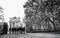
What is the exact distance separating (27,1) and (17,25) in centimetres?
454

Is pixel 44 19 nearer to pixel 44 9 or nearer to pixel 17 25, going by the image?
pixel 44 9

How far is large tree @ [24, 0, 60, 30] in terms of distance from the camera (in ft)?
32.5

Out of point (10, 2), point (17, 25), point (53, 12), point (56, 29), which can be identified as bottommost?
point (56, 29)

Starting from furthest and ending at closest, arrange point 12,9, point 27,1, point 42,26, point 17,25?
point 27,1 < point 42,26 < point 12,9 < point 17,25

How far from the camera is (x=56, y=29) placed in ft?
35.5

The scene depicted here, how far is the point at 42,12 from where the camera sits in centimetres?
1002

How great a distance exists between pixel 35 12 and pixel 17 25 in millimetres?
3209

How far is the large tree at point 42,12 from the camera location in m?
9.90

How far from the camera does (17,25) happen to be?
7.77 metres

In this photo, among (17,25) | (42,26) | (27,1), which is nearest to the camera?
(17,25)

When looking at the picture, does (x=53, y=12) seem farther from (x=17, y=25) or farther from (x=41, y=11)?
(x=17, y=25)

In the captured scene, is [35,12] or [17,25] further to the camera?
[35,12]

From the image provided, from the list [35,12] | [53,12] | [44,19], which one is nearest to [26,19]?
[35,12]

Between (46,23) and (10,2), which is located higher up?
(10,2)
